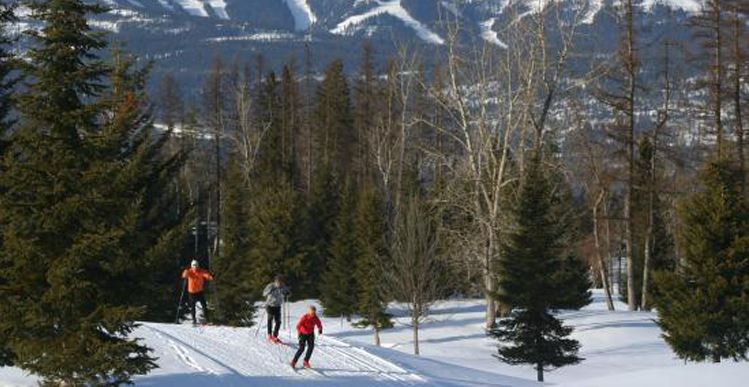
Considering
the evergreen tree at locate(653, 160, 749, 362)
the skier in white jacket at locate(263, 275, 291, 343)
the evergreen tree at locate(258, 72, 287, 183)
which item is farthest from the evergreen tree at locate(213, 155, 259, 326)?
the evergreen tree at locate(653, 160, 749, 362)

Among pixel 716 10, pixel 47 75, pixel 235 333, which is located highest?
pixel 716 10

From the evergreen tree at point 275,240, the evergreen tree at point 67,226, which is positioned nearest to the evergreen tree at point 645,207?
the evergreen tree at point 275,240

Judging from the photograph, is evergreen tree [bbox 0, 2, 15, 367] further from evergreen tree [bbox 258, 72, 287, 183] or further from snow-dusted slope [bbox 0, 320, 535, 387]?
evergreen tree [bbox 258, 72, 287, 183]

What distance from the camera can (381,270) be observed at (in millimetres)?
38188

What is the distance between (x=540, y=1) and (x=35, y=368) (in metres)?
23.4

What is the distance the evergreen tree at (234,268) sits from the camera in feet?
126

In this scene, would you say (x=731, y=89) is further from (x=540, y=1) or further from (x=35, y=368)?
(x=35, y=368)

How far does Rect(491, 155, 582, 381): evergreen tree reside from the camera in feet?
84.0

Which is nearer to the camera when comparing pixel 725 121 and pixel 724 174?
pixel 724 174

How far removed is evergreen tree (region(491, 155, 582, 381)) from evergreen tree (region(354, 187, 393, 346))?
34.6 ft

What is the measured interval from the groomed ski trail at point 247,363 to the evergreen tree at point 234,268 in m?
13.8

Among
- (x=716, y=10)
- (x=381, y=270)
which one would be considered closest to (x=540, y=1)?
(x=716, y=10)

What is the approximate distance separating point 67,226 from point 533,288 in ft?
48.3

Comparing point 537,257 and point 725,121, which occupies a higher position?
point 725,121
